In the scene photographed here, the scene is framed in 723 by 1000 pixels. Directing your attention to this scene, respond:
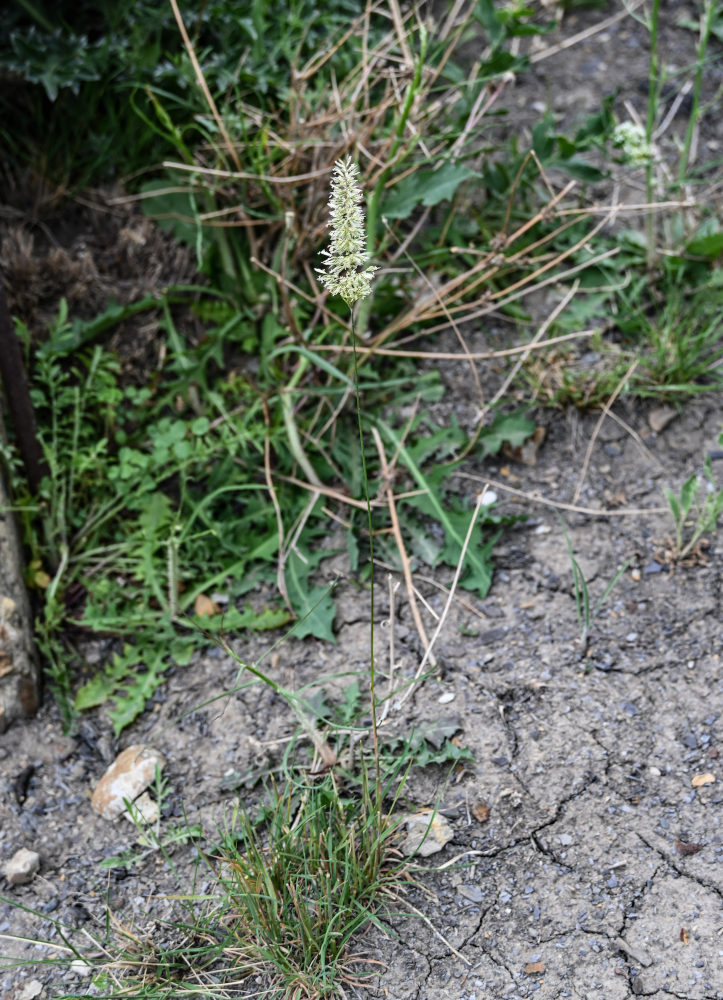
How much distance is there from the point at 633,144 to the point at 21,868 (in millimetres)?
2516

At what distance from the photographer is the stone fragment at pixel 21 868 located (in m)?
1.92

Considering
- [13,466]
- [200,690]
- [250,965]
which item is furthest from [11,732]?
[250,965]

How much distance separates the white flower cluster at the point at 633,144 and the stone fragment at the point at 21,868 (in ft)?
7.99

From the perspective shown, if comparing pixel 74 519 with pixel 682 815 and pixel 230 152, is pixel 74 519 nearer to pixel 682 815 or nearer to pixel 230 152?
pixel 230 152

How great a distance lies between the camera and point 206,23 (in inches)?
112

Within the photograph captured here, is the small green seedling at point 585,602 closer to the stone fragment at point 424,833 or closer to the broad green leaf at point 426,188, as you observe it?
the stone fragment at point 424,833

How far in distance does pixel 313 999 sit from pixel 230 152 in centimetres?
215

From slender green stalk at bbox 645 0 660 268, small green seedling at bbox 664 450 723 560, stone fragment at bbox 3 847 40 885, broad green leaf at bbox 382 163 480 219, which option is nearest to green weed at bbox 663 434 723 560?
small green seedling at bbox 664 450 723 560

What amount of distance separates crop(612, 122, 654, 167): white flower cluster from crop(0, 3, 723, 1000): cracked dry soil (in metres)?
0.73

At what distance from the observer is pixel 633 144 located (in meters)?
2.65

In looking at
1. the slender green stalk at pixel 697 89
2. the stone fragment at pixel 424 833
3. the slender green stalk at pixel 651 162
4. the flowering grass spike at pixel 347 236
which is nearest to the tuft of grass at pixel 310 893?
the stone fragment at pixel 424 833

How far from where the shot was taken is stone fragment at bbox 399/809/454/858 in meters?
1.84

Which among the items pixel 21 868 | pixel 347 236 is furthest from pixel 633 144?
pixel 21 868

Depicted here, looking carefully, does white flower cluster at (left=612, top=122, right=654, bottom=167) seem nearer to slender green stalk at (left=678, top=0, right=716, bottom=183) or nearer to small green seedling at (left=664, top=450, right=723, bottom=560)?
slender green stalk at (left=678, top=0, right=716, bottom=183)
